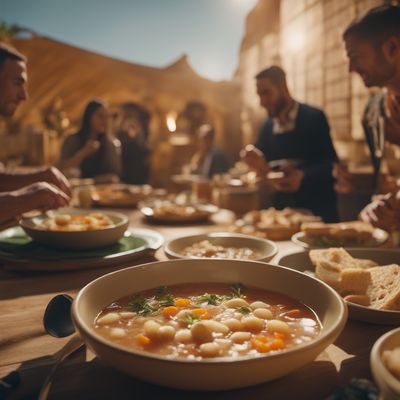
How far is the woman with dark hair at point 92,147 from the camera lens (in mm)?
5264

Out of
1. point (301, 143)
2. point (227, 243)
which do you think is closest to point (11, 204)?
point (227, 243)

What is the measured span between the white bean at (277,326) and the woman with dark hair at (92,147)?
4451 millimetres

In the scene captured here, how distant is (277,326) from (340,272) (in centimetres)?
39

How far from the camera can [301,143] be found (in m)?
3.96

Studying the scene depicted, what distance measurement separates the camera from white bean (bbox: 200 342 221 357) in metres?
0.74

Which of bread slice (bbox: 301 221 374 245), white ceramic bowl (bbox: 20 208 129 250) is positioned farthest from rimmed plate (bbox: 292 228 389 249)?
white ceramic bowl (bbox: 20 208 129 250)

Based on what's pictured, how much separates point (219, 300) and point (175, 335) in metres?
0.24

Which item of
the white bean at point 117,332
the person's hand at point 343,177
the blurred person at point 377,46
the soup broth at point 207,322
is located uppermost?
the blurred person at point 377,46

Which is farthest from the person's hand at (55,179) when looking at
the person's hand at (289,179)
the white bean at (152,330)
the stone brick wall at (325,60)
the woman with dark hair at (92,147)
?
the stone brick wall at (325,60)

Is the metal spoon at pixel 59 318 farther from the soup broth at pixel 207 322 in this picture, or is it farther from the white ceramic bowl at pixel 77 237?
the white ceramic bowl at pixel 77 237

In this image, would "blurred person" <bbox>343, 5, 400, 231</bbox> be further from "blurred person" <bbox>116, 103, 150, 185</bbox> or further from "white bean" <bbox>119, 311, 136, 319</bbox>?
"blurred person" <bbox>116, 103, 150, 185</bbox>

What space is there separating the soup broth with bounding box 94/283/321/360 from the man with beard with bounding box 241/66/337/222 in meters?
2.72

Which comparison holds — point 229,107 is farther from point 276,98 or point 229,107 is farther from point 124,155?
point 276,98

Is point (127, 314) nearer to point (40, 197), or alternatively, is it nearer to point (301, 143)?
point (40, 197)
